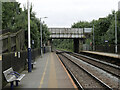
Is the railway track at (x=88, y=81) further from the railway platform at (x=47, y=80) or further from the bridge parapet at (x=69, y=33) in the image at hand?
the bridge parapet at (x=69, y=33)

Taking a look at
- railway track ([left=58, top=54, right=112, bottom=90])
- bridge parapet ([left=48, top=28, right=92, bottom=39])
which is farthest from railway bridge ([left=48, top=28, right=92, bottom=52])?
railway track ([left=58, top=54, right=112, bottom=90])

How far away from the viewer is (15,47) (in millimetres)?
17578

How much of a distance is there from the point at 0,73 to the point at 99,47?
3965 cm

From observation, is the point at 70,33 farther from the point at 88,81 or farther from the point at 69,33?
the point at 88,81

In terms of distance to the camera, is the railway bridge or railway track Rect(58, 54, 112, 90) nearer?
railway track Rect(58, 54, 112, 90)

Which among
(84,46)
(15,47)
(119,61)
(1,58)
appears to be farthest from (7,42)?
(84,46)

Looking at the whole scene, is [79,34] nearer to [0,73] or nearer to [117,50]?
[117,50]

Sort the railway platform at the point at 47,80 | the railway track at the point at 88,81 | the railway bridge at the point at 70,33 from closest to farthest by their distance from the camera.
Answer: the railway platform at the point at 47,80 < the railway track at the point at 88,81 < the railway bridge at the point at 70,33

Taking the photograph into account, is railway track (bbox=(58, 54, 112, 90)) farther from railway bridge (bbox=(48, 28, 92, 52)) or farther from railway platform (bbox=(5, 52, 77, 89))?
railway bridge (bbox=(48, 28, 92, 52))

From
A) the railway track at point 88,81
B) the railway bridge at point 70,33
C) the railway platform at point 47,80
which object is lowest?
the railway track at point 88,81

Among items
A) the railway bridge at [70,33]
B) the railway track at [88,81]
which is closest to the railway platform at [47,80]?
the railway track at [88,81]

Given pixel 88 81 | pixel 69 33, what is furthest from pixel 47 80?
pixel 69 33

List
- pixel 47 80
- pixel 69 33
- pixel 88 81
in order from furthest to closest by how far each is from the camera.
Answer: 1. pixel 69 33
2. pixel 88 81
3. pixel 47 80

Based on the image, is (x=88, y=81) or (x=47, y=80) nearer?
(x=47, y=80)
